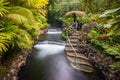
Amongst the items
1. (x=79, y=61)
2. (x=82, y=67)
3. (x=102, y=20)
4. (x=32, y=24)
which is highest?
(x=102, y=20)

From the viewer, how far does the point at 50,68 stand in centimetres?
784

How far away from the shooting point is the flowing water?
692 centimetres

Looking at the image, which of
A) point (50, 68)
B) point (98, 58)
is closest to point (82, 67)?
point (98, 58)

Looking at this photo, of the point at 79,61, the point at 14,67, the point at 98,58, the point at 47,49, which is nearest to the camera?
the point at 14,67

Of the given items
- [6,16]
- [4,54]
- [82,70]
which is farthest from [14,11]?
[82,70]

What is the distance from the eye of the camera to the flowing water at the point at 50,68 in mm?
6920

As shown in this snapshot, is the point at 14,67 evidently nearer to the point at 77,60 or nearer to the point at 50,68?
the point at 50,68

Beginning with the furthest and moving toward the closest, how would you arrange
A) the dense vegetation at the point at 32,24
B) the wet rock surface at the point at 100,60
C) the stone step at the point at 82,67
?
the stone step at the point at 82,67
the wet rock surface at the point at 100,60
the dense vegetation at the point at 32,24

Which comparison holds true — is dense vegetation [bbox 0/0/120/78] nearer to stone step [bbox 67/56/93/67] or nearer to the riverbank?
the riverbank

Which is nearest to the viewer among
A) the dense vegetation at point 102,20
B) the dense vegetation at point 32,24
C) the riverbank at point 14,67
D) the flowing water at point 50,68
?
the dense vegetation at point 102,20

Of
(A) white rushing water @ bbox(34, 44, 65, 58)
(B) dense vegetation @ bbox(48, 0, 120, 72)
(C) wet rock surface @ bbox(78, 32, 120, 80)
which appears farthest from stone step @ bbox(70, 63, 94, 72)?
(A) white rushing water @ bbox(34, 44, 65, 58)

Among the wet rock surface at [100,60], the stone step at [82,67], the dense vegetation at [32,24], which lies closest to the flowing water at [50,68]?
the stone step at [82,67]

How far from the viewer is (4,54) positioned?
21.6 feet

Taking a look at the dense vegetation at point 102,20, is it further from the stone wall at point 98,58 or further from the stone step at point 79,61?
the stone step at point 79,61
